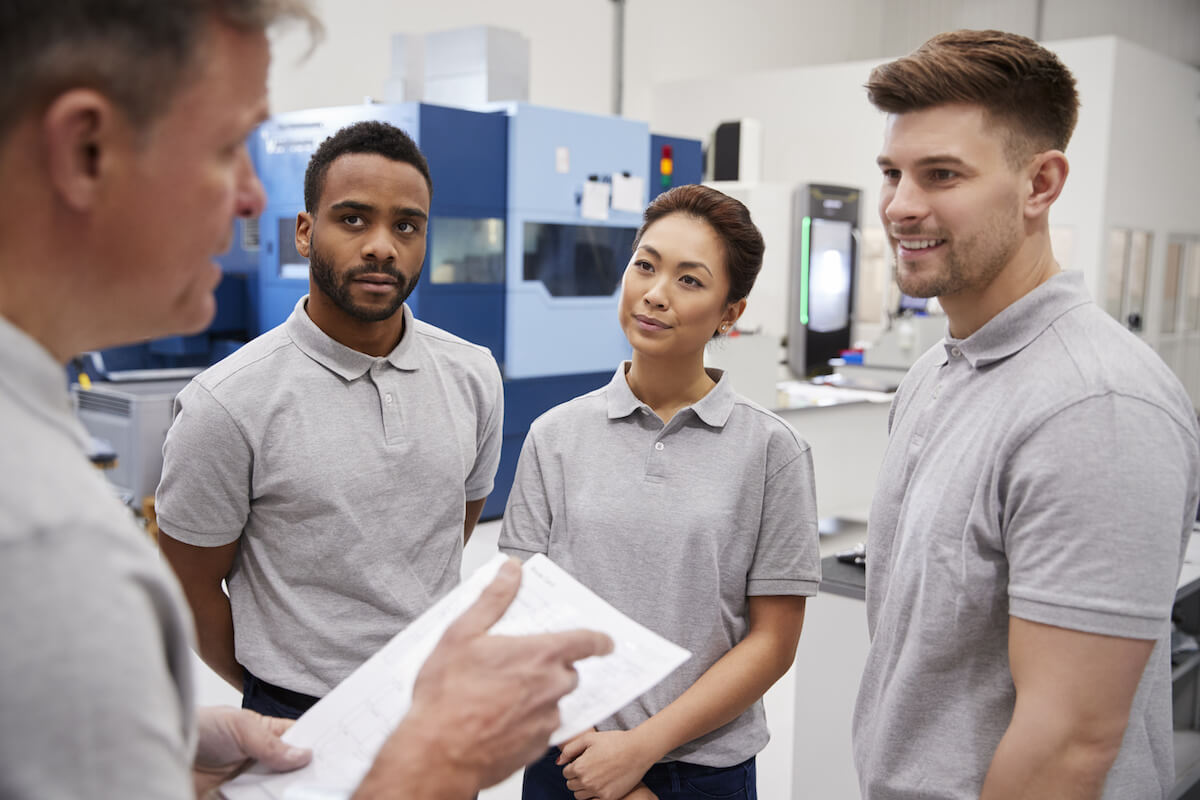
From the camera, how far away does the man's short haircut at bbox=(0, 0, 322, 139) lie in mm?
498

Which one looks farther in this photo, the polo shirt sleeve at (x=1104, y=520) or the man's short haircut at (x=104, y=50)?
the polo shirt sleeve at (x=1104, y=520)

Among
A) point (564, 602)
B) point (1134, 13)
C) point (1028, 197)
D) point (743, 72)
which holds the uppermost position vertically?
point (1134, 13)

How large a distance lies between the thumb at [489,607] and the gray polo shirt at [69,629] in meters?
0.29

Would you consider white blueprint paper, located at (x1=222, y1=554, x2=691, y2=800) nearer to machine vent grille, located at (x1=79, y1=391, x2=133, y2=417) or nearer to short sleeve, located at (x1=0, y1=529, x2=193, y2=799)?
short sleeve, located at (x1=0, y1=529, x2=193, y2=799)

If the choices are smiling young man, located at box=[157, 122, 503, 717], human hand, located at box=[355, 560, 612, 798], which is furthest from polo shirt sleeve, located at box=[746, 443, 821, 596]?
human hand, located at box=[355, 560, 612, 798]

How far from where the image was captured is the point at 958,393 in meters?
1.19

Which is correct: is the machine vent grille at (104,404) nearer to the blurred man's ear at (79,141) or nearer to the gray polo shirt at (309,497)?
the gray polo shirt at (309,497)

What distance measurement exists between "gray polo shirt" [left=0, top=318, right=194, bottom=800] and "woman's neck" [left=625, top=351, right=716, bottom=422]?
42.3 inches

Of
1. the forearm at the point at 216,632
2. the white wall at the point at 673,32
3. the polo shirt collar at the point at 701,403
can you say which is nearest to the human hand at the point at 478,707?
the polo shirt collar at the point at 701,403

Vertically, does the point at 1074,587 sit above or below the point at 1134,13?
below

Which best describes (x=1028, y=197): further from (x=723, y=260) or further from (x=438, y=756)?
(x=438, y=756)

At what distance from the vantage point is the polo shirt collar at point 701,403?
1478mm

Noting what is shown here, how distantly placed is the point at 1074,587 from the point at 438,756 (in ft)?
2.10

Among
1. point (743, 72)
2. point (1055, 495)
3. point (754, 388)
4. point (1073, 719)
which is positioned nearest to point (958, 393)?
point (1055, 495)
